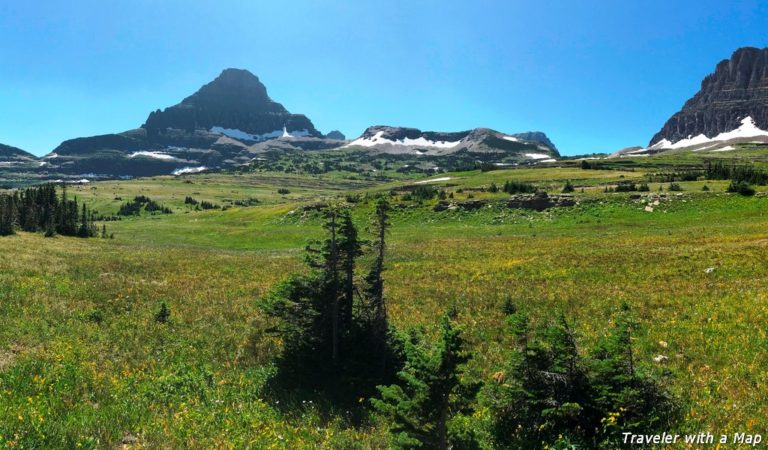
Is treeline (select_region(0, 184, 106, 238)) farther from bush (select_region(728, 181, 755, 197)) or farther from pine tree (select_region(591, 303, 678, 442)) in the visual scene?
bush (select_region(728, 181, 755, 197))

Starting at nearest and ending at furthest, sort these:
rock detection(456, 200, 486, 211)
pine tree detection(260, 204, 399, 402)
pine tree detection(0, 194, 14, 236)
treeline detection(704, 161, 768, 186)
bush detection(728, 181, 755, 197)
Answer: pine tree detection(260, 204, 399, 402) < bush detection(728, 181, 755, 197) < pine tree detection(0, 194, 14, 236) < treeline detection(704, 161, 768, 186) < rock detection(456, 200, 486, 211)

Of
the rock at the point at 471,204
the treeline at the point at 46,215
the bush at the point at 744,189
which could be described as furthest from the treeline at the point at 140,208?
the bush at the point at 744,189

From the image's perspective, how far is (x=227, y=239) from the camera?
212 feet

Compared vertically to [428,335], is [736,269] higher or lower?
higher

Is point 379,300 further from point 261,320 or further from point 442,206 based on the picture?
point 442,206

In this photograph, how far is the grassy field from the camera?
9227mm

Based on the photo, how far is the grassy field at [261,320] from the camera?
923 cm

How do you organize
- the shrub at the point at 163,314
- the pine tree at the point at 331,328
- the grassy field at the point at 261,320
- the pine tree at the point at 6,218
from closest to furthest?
1. the grassy field at the point at 261,320
2. the pine tree at the point at 331,328
3. the shrub at the point at 163,314
4. the pine tree at the point at 6,218

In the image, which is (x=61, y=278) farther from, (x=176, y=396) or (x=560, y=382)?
(x=560, y=382)

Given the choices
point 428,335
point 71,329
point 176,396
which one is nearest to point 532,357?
point 428,335

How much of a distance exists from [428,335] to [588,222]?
142 ft

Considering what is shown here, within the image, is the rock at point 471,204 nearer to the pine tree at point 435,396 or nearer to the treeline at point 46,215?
the treeline at point 46,215

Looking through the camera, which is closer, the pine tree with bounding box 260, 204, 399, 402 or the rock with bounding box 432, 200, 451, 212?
the pine tree with bounding box 260, 204, 399, 402

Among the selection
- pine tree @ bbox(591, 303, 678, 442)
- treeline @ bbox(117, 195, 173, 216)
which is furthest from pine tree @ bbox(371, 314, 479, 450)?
treeline @ bbox(117, 195, 173, 216)
